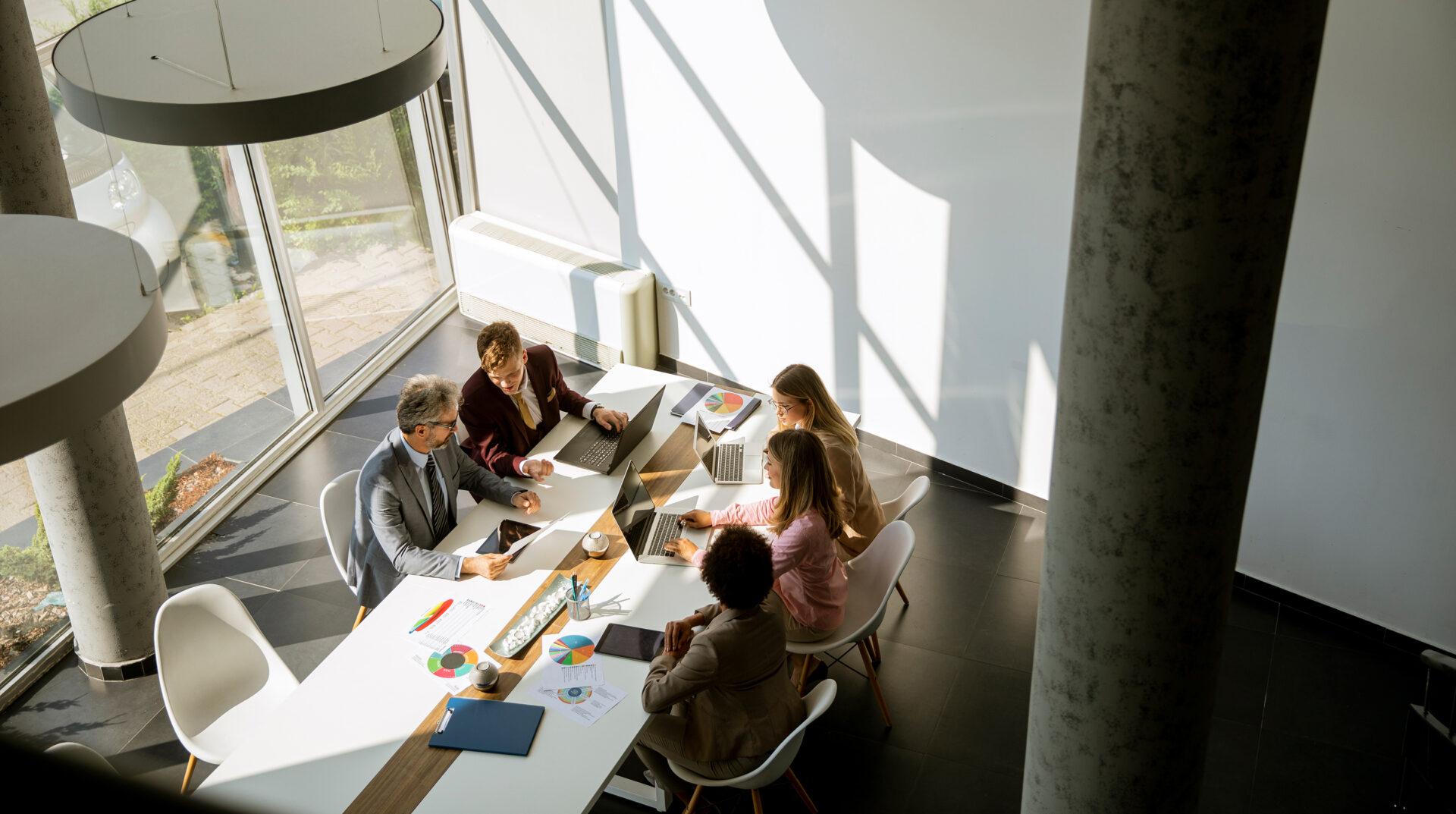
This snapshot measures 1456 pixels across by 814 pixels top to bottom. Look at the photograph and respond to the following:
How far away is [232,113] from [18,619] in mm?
3961

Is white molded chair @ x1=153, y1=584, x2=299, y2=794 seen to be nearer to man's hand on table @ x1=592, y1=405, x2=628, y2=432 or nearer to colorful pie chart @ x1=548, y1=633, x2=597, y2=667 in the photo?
colorful pie chart @ x1=548, y1=633, x2=597, y2=667

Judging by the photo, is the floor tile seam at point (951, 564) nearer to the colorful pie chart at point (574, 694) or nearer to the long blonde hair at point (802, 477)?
the long blonde hair at point (802, 477)

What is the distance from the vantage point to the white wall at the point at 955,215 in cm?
469

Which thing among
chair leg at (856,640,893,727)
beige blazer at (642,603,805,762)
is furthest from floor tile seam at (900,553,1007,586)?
beige blazer at (642,603,805,762)

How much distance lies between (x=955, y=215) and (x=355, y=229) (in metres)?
4.21

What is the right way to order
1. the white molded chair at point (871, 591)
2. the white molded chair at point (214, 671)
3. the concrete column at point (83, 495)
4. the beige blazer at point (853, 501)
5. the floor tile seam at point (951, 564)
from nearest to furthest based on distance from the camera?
the white molded chair at point (214, 671) < the concrete column at point (83, 495) < the white molded chair at point (871, 591) < the beige blazer at point (853, 501) < the floor tile seam at point (951, 564)

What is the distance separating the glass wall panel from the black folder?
4.22 metres

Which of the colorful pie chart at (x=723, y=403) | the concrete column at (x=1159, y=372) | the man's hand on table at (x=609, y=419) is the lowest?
the colorful pie chart at (x=723, y=403)

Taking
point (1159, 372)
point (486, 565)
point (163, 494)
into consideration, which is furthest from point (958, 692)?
point (163, 494)

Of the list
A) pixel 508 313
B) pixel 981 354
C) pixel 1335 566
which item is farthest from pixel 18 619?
pixel 1335 566

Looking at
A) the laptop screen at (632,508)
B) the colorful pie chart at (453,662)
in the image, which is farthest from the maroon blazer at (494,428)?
the colorful pie chart at (453,662)

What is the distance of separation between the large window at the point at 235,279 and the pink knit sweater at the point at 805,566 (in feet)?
11.3

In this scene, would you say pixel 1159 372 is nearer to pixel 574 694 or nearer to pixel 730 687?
pixel 730 687

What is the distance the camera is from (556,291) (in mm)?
7836
